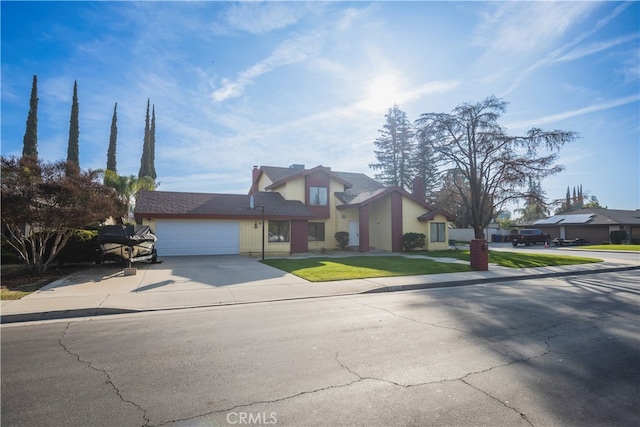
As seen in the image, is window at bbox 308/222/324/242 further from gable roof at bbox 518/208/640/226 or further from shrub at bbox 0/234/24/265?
gable roof at bbox 518/208/640/226

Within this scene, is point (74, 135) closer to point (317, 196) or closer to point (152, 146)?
point (152, 146)

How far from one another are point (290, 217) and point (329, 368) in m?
18.0

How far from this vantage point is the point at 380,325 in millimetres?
5977

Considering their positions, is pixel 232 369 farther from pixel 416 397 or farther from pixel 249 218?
pixel 249 218

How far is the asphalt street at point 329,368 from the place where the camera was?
3.08 meters

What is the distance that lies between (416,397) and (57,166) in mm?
13431

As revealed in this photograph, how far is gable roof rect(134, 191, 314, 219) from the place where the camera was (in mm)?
19750

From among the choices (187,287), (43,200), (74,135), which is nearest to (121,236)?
(43,200)

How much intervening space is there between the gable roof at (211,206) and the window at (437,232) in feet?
30.9

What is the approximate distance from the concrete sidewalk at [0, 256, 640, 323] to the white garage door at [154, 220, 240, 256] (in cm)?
568

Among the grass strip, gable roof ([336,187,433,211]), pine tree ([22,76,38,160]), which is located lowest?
the grass strip

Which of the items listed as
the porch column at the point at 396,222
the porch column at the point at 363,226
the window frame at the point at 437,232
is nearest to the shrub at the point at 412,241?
the porch column at the point at 396,222

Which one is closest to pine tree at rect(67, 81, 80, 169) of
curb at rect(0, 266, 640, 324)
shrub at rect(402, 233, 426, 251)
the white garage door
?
the white garage door

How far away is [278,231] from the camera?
877 inches
